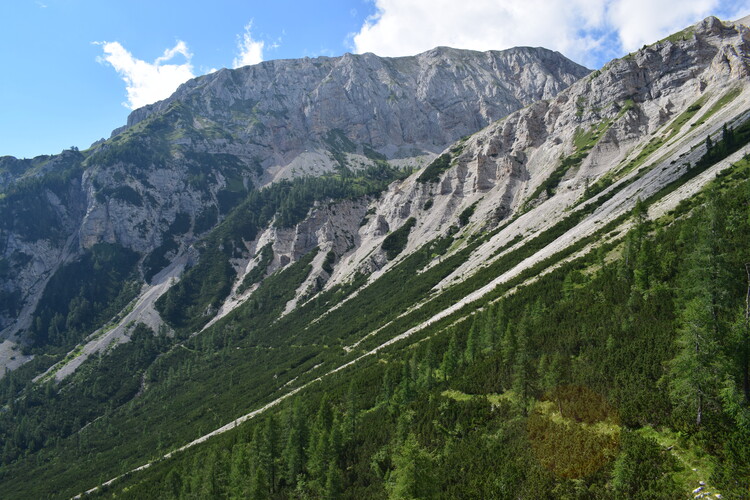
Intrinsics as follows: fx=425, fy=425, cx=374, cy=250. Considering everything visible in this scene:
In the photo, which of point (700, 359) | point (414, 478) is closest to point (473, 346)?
point (414, 478)

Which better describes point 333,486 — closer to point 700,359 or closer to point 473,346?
point 473,346

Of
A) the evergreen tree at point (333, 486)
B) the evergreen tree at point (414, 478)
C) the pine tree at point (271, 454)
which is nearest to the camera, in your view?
the evergreen tree at point (414, 478)

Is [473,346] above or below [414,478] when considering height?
below

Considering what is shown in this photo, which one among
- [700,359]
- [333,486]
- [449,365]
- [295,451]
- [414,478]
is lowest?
[333,486]

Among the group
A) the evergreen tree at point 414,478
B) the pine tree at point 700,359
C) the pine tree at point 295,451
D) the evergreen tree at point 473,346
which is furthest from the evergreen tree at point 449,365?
the pine tree at point 700,359

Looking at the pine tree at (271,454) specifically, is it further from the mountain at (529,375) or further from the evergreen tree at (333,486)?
the evergreen tree at (333,486)

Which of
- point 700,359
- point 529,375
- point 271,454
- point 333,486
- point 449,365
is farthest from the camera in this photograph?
point 449,365

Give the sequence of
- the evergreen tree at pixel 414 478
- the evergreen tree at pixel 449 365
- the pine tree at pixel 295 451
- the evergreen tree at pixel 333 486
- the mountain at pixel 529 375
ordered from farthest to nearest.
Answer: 1. the evergreen tree at pixel 449 365
2. the pine tree at pixel 295 451
3. the evergreen tree at pixel 333 486
4. the evergreen tree at pixel 414 478
5. the mountain at pixel 529 375

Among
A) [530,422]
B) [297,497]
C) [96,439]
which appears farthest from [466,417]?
[96,439]

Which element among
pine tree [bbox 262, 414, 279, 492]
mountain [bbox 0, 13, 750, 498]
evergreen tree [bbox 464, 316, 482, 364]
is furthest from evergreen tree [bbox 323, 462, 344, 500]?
evergreen tree [bbox 464, 316, 482, 364]

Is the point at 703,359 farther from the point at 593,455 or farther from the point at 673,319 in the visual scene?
the point at 673,319

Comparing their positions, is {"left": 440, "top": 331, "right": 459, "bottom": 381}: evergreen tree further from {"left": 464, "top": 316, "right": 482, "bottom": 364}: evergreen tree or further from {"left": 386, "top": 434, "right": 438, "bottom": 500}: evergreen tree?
{"left": 386, "top": 434, "right": 438, "bottom": 500}: evergreen tree

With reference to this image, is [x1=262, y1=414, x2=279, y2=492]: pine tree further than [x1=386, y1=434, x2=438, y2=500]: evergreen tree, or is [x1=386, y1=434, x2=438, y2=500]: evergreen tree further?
[x1=262, y1=414, x2=279, y2=492]: pine tree

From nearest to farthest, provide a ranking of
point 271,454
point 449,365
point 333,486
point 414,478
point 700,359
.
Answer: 1. point 700,359
2. point 414,478
3. point 333,486
4. point 271,454
5. point 449,365
